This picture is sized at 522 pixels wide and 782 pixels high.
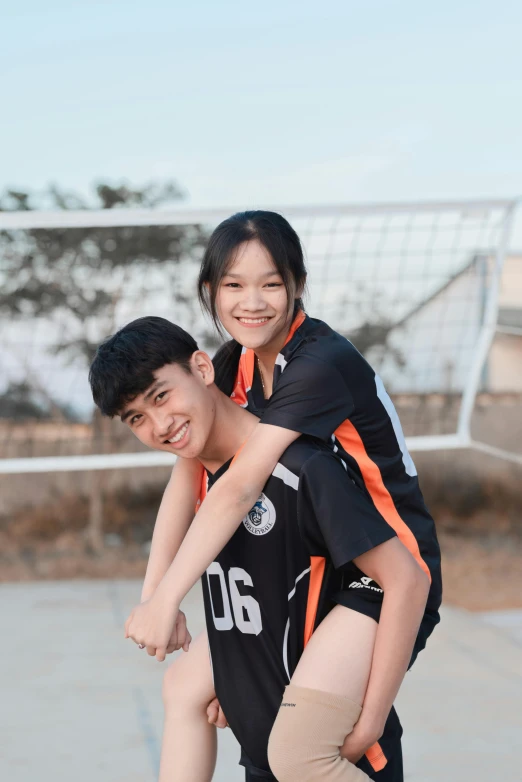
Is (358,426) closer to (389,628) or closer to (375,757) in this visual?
(389,628)

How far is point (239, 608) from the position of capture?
156cm

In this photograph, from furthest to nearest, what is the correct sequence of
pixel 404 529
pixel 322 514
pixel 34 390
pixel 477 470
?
pixel 477 470 → pixel 34 390 → pixel 404 529 → pixel 322 514

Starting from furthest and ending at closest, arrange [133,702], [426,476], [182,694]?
[426,476] → [133,702] → [182,694]

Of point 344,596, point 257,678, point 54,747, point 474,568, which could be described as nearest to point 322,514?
point 344,596

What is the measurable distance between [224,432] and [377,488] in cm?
29

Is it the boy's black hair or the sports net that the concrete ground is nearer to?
the boy's black hair

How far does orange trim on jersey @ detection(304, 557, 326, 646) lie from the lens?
59.3 inches

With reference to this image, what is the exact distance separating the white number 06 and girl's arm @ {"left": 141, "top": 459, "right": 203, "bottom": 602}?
0.19 metres

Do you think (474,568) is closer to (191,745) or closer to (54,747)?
(54,747)

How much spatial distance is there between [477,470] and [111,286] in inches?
165

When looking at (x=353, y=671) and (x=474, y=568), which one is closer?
(x=353, y=671)

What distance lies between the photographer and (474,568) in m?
6.52

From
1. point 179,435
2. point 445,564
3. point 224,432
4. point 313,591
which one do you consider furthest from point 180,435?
point 445,564

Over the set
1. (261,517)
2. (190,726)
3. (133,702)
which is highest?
(261,517)
